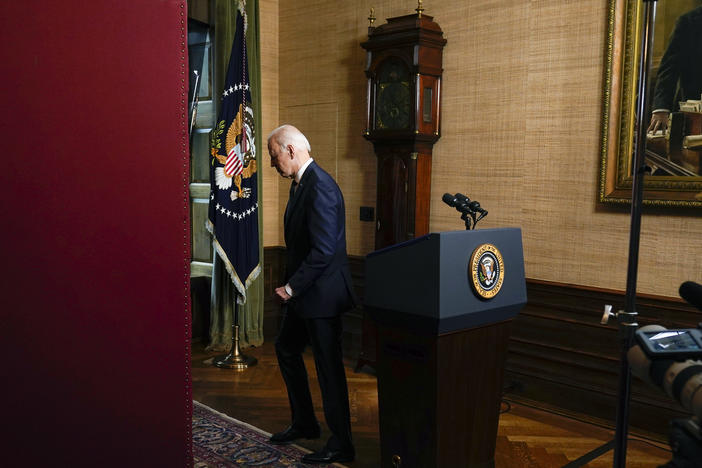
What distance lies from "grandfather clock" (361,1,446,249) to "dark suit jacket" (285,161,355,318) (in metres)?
1.28

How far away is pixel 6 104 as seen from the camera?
1.46 m

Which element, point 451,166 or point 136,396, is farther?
point 451,166

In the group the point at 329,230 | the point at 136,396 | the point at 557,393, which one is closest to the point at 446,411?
the point at 329,230

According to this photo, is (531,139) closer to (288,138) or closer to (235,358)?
(288,138)

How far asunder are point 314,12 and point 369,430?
3199mm

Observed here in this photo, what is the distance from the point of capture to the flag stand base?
437cm

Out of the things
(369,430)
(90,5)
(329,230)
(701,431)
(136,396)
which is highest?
(90,5)

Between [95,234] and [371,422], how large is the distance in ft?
7.26

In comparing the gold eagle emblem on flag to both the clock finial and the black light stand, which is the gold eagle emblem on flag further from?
the black light stand

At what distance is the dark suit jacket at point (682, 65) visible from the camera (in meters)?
3.09

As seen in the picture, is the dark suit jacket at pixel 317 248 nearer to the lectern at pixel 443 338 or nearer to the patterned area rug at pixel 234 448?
the lectern at pixel 443 338

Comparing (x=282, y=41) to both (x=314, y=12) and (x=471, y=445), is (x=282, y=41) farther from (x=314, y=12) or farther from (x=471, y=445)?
(x=471, y=445)

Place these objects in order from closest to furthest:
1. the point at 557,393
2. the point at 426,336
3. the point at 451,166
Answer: the point at 426,336 → the point at 557,393 → the point at 451,166

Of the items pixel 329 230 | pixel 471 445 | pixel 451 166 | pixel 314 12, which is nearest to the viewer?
pixel 471 445
